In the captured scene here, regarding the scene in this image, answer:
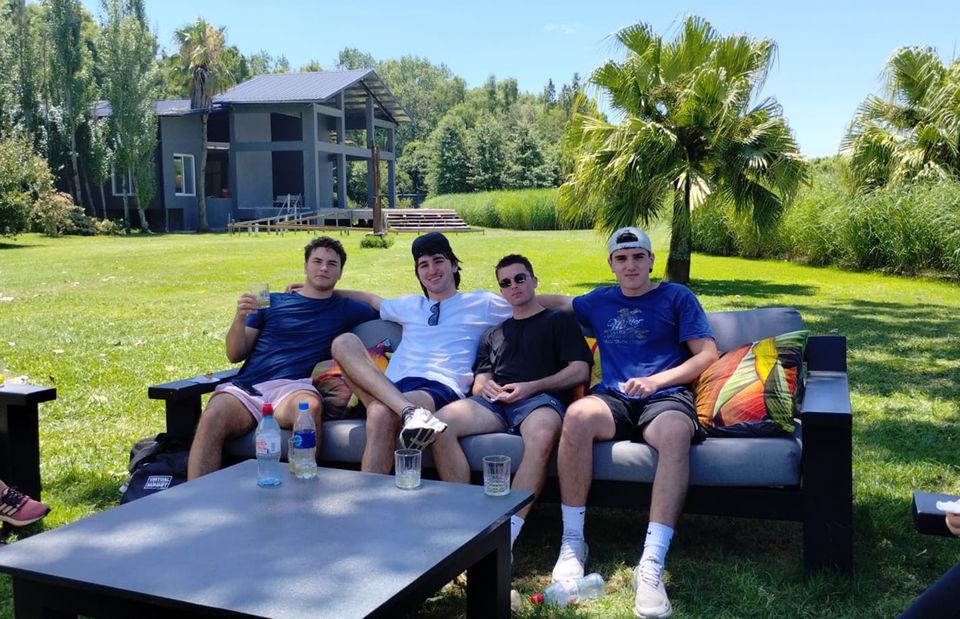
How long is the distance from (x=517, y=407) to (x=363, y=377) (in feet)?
2.32

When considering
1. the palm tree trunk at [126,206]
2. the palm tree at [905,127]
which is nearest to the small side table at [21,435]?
the palm tree at [905,127]

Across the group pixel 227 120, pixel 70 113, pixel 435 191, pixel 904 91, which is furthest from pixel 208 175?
pixel 904 91

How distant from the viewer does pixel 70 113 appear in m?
33.5

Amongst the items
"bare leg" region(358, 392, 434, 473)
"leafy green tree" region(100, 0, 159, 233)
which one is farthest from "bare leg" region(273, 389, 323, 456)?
"leafy green tree" region(100, 0, 159, 233)

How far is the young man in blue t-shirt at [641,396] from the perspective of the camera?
3391mm

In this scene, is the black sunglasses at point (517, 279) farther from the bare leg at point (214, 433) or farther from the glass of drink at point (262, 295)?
the bare leg at point (214, 433)

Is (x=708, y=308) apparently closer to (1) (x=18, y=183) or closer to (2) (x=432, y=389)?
(2) (x=432, y=389)

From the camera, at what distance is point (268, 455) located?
3.32 metres

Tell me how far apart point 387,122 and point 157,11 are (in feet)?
38.4

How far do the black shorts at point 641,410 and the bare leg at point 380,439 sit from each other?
900 mm

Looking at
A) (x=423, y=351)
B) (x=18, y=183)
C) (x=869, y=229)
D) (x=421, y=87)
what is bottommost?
(x=423, y=351)

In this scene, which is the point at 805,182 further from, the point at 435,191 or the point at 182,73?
the point at 435,191

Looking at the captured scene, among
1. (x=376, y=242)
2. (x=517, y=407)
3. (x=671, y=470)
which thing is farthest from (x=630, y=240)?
(x=376, y=242)

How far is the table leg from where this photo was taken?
113 inches
